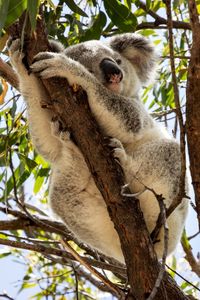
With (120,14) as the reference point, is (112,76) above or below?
below

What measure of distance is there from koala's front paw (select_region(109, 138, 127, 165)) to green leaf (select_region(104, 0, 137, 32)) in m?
0.68

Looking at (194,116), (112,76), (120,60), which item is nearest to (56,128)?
(112,76)

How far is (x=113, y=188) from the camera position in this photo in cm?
230

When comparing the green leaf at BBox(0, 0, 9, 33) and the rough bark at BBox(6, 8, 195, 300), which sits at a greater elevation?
the green leaf at BBox(0, 0, 9, 33)

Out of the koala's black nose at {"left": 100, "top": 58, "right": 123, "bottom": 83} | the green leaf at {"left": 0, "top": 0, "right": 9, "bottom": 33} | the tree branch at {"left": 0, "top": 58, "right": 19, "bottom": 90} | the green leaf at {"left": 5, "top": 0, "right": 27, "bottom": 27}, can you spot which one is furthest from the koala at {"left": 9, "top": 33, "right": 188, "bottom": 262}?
the green leaf at {"left": 0, "top": 0, "right": 9, "bottom": 33}

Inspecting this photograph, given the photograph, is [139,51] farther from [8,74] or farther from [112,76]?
[8,74]

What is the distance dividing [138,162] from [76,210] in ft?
1.38

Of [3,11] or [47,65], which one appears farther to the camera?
[47,65]

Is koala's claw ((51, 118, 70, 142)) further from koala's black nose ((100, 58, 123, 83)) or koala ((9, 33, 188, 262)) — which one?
koala's black nose ((100, 58, 123, 83))

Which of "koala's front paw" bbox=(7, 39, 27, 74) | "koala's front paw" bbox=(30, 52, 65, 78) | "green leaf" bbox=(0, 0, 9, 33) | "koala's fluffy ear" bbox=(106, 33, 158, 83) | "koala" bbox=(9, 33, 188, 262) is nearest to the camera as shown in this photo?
"green leaf" bbox=(0, 0, 9, 33)

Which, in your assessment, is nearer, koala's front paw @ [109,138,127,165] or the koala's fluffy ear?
koala's front paw @ [109,138,127,165]

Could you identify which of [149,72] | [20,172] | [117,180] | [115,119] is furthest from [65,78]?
[149,72]

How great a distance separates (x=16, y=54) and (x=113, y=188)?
31.9 inches

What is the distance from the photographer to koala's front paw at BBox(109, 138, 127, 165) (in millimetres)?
2697
